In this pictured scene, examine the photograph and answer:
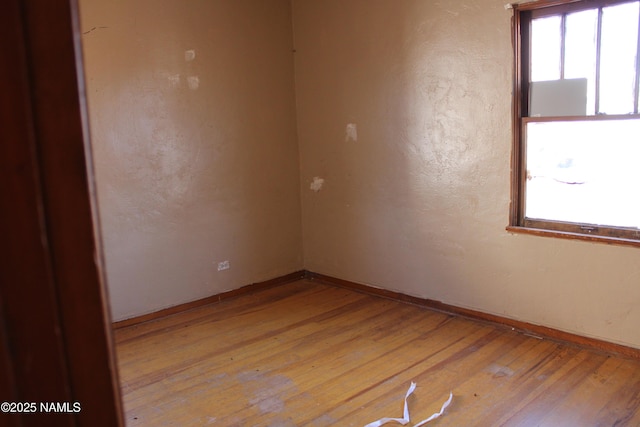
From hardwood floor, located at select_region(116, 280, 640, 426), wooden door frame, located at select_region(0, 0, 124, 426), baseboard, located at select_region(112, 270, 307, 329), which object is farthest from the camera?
baseboard, located at select_region(112, 270, 307, 329)

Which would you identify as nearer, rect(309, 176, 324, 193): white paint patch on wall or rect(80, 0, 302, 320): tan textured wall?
rect(80, 0, 302, 320): tan textured wall

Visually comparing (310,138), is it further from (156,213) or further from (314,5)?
(156,213)

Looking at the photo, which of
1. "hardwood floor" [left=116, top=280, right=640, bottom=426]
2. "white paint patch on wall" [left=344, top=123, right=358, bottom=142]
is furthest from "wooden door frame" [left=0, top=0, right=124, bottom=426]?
"white paint patch on wall" [left=344, top=123, right=358, bottom=142]

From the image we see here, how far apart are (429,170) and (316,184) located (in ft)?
3.95

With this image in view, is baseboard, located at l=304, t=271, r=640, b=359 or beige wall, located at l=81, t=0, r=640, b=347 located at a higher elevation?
beige wall, located at l=81, t=0, r=640, b=347

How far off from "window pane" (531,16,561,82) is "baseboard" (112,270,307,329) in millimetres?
2693

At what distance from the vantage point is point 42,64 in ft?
1.58

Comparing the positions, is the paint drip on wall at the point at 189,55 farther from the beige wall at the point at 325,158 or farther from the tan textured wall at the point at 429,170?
the tan textured wall at the point at 429,170

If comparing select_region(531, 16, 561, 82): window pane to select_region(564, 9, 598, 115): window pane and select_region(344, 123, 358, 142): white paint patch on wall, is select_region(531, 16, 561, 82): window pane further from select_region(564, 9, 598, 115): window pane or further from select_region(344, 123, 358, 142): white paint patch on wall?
select_region(344, 123, 358, 142): white paint patch on wall

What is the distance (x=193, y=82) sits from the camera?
3.82m

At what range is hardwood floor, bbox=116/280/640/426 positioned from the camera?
240cm

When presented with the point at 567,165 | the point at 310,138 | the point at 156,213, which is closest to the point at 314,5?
the point at 310,138

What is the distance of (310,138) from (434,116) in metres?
1.29

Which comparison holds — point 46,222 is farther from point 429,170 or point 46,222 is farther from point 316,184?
point 316,184
